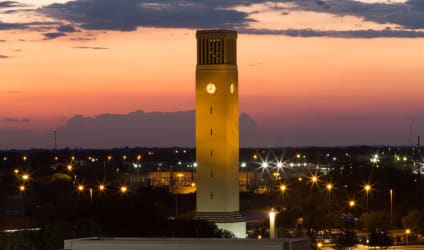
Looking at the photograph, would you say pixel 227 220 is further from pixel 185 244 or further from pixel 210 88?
pixel 185 244

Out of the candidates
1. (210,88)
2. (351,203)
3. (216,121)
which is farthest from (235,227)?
(351,203)

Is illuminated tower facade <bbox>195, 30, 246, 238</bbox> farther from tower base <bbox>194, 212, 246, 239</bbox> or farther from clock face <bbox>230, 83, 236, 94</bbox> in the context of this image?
tower base <bbox>194, 212, 246, 239</bbox>

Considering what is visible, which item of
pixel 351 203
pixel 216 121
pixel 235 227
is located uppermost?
pixel 216 121

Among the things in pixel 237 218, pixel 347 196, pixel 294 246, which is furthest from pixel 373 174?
pixel 294 246

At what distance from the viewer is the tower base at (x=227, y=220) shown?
2744 inches

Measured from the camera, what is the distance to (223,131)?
72.6 m

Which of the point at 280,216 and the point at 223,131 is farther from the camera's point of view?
the point at 280,216

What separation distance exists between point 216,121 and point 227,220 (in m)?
6.40

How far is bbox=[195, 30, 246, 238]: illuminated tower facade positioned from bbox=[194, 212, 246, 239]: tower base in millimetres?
644

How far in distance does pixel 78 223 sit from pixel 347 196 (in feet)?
146

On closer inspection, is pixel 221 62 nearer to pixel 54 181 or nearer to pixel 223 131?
pixel 223 131

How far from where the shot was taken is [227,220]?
70438 millimetres

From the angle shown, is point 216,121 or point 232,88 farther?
point 232,88

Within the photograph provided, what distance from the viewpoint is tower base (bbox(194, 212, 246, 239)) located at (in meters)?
69.7
